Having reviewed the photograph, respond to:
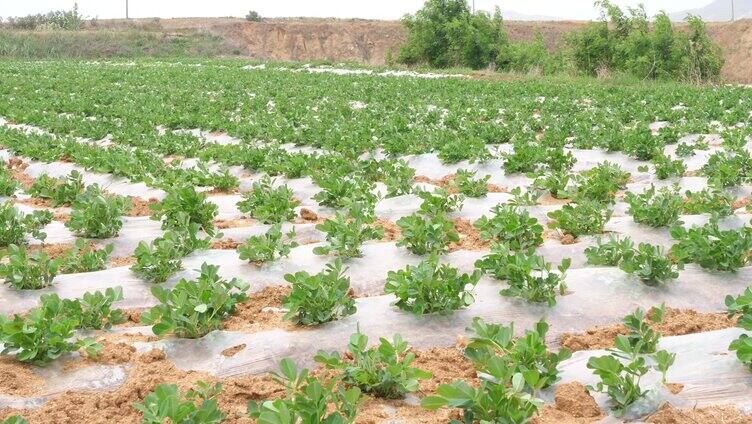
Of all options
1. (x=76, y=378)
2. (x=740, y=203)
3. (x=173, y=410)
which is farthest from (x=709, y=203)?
(x=76, y=378)

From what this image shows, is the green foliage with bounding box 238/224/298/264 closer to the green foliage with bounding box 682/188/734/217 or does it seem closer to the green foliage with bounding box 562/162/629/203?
the green foliage with bounding box 562/162/629/203

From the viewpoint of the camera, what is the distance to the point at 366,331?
13.7 feet

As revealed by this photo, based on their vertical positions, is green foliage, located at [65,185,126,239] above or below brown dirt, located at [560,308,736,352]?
above

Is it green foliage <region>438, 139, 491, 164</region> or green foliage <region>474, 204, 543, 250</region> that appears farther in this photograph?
green foliage <region>438, 139, 491, 164</region>

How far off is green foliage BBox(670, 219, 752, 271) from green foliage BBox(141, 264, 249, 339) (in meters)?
2.82

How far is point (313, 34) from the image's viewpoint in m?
66.1

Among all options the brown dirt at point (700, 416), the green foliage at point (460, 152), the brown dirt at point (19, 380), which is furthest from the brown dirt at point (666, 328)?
the green foliage at point (460, 152)

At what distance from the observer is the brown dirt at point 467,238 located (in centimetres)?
585

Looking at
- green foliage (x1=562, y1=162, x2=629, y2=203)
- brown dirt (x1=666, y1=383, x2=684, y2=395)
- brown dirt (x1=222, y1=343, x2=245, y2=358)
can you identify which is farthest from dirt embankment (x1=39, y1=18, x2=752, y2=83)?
brown dirt (x1=666, y1=383, x2=684, y2=395)

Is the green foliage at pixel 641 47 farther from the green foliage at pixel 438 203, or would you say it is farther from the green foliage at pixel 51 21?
the green foliage at pixel 51 21

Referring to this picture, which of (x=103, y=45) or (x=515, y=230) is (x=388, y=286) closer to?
(x=515, y=230)

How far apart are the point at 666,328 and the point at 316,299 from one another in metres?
1.93

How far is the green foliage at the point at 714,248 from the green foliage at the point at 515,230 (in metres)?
0.96

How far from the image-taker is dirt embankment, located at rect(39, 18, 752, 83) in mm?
63541
